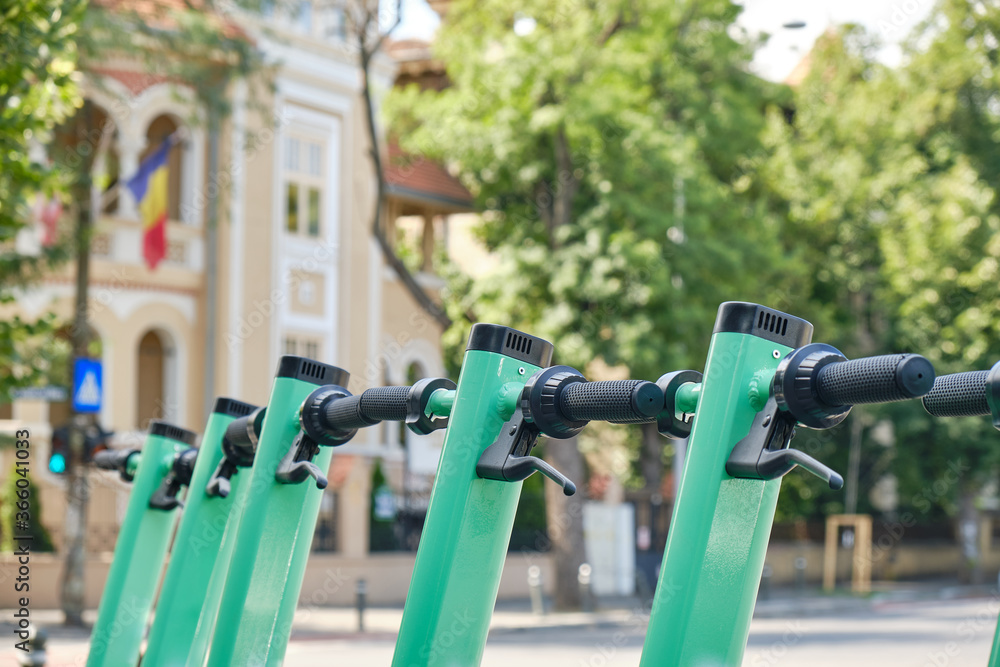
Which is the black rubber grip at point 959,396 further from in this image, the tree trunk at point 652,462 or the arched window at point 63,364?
the tree trunk at point 652,462

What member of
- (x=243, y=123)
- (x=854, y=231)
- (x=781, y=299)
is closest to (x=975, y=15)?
(x=854, y=231)

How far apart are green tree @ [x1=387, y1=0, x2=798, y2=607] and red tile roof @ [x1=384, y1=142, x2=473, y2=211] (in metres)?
3.99

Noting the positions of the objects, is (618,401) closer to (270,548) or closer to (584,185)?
(270,548)

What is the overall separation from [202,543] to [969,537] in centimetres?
3171

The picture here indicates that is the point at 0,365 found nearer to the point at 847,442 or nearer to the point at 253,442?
the point at 253,442

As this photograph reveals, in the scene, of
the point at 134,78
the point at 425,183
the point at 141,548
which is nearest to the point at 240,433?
the point at 141,548

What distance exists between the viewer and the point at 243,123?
2366 cm

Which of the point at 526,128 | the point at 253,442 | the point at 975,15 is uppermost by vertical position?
the point at 975,15

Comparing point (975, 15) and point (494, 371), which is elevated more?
point (975, 15)

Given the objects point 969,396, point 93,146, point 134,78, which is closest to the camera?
point 969,396

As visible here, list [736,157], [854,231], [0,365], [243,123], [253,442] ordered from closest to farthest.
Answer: [253,442] → [0,365] → [243,123] → [736,157] → [854,231]

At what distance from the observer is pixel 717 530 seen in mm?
Answer: 2064

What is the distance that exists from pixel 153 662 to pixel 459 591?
55.5 inches

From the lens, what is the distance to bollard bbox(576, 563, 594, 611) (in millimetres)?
21372
